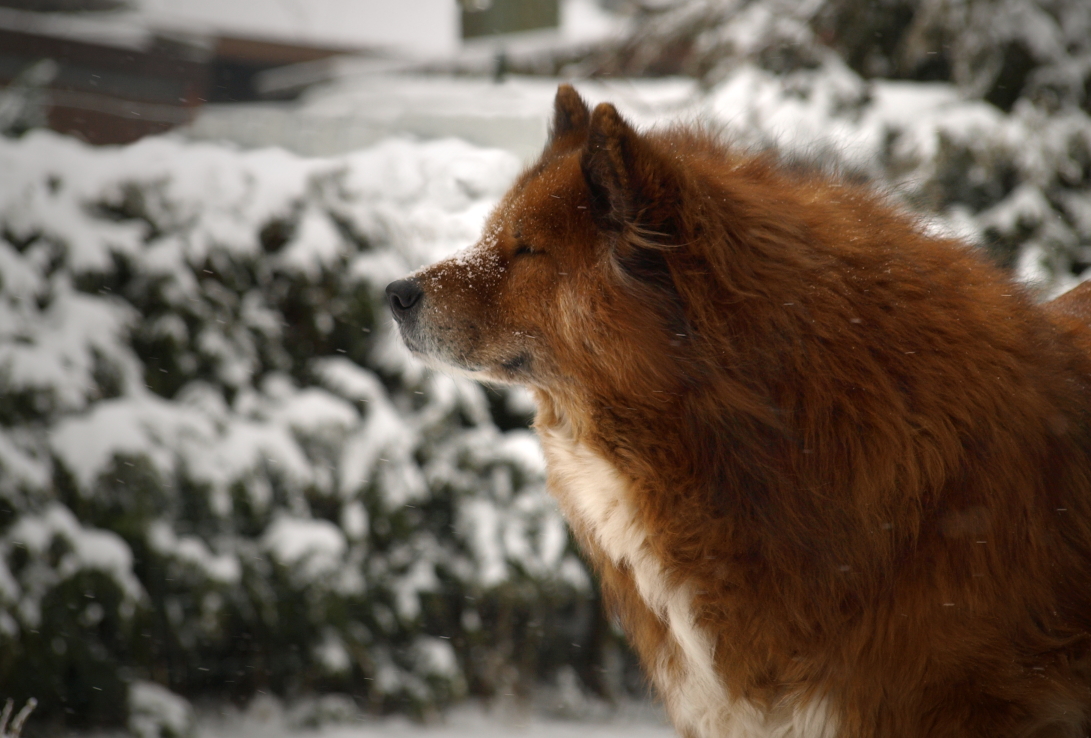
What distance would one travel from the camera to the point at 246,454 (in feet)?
11.9

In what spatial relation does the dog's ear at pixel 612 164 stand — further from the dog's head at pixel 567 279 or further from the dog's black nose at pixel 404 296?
the dog's black nose at pixel 404 296

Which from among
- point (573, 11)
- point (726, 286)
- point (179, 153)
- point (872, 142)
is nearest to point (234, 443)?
point (179, 153)

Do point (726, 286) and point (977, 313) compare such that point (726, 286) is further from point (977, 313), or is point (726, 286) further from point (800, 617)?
point (800, 617)

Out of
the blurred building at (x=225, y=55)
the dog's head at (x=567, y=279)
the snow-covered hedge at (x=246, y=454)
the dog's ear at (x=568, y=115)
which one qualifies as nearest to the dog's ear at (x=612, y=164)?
the dog's head at (x=567, y=279)

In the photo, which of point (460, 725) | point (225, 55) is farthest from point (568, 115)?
point (225, 55)

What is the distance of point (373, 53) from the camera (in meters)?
15.7

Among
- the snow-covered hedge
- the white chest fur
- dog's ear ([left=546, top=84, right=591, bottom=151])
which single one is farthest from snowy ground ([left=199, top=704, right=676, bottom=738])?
dog's ear ([left=546, top=84, right=591, bottom=151])

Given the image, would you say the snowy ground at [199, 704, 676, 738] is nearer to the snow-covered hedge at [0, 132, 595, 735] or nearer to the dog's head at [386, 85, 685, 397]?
the snow-covered hedge at [0, 132, 595, 735]

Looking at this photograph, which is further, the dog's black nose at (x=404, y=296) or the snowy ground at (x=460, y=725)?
the snowy ground at (x=460, y=725)

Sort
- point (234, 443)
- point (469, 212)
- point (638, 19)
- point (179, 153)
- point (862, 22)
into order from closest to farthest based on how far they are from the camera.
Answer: point (234, 443), point (179, 153), point (469, 212), point (862, 22), point (638, 19)

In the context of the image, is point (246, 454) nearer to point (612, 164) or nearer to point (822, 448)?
point (612, 164)

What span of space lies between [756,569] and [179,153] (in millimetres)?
3302

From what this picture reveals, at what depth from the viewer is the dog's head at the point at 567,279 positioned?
1870 millimetres

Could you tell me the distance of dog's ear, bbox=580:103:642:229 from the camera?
1.78 metres
